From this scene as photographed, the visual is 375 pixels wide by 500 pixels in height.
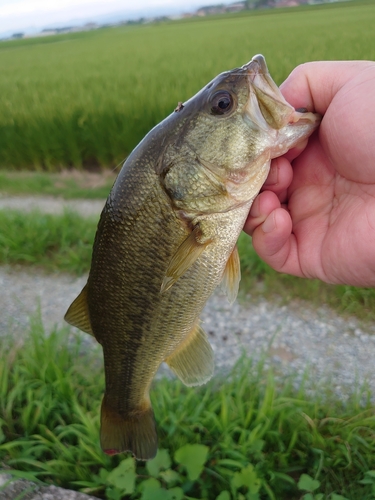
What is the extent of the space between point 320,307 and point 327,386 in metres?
0.96

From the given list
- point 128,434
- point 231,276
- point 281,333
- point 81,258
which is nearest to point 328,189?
point 231,276

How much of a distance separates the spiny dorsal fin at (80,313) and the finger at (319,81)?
4.04ft

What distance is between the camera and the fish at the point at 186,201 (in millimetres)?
1401

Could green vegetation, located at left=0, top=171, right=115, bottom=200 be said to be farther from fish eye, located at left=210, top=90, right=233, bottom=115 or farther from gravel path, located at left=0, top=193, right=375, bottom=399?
fish eye, located at left=210, top=90, right=233, bottom=115

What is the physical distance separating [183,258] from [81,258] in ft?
10.6

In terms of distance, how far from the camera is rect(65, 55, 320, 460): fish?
1401mm

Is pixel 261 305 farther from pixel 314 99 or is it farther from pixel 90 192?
pixel 90 192

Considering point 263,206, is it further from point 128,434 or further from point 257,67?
point 128,434

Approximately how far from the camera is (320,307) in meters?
3.63

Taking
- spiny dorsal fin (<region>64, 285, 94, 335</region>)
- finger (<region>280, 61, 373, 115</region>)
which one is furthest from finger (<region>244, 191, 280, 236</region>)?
spiny dorsal fin (<region>64, 285, 94, 335</region>)

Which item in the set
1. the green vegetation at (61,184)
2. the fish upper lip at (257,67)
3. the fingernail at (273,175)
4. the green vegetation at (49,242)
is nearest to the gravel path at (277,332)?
the green vegetation at (49,242)

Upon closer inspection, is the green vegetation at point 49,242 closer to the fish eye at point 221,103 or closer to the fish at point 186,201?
the fish at point 186,201

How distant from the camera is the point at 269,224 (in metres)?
1.82

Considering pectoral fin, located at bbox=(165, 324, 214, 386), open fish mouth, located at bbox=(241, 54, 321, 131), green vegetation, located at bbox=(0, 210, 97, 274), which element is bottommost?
green vegetation, located at bbox=(0, 210, 97, 274)
